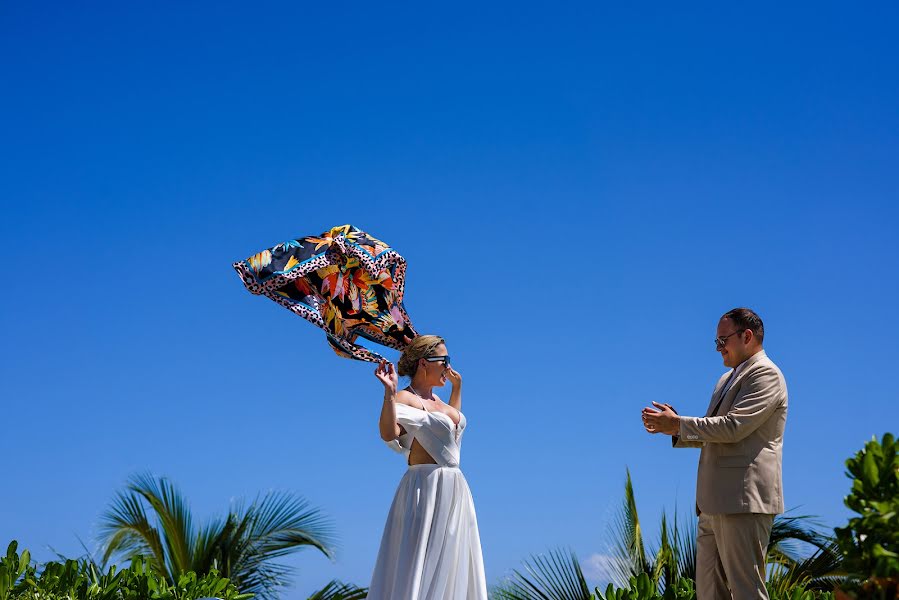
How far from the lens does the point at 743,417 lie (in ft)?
18.8

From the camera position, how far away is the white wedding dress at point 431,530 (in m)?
5.76

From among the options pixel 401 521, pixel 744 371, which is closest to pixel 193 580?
pixel 401 521

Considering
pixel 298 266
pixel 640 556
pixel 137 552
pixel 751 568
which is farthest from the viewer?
pixel 137 552

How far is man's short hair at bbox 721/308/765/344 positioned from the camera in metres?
6.07

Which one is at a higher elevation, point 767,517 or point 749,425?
point 749,425

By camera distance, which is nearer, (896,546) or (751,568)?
(896,546)

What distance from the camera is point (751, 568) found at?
560 centimetres

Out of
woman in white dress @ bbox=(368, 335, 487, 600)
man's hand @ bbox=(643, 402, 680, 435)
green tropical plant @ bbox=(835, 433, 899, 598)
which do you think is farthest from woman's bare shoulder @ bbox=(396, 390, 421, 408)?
green tropical plant @ bbox=(835, 433, 899, 598)

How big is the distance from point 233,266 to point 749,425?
3395 millimetres

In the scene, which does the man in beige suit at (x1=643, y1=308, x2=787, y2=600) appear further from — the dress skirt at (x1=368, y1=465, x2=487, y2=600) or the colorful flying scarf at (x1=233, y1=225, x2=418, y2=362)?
the colorful flying scarf at (x1=233, y1=225, x2=418, y2=362)

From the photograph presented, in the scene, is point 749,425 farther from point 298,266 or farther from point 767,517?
point 298,266

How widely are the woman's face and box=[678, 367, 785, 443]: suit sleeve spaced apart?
154 centimetres

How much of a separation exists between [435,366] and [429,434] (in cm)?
49

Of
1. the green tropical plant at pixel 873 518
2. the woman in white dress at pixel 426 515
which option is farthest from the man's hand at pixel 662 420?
the green tropical plant at pixel 873 518
